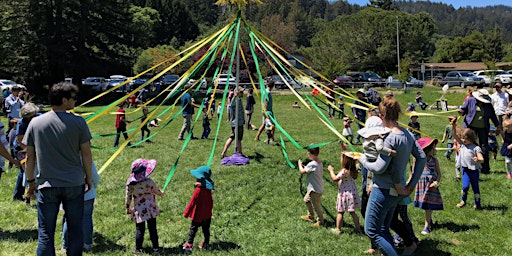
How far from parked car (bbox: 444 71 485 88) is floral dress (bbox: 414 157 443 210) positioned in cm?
3008

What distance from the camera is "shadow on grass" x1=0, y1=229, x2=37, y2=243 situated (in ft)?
17.0

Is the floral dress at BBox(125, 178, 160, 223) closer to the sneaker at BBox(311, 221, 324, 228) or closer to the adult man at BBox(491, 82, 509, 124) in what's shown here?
the sneaker at BBox(311, 221, 324, 228)

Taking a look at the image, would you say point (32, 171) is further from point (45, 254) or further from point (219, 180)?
point (219, 180)

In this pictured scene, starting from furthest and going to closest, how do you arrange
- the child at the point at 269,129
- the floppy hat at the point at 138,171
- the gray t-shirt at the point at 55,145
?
the child at the point at 269,129 < the floppy hat at the point at 138,171 < the gray t-shirt at the point at 55,145

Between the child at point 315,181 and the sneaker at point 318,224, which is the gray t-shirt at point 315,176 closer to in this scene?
the child at point 315,181

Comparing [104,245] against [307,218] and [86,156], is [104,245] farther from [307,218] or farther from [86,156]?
[307,218]

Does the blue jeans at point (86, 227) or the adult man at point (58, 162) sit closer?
the adult man at point (58, 162)

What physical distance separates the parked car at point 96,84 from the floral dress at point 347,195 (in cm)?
3330

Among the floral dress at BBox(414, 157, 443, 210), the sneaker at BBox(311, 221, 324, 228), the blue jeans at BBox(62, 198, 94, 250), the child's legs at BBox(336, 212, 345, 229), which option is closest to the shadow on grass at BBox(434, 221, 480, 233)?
the floral dress at BBox(414, 157, 443, 210)

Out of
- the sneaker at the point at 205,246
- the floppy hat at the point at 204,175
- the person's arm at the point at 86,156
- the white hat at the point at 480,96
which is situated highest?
the person's arm at the point at 86,156

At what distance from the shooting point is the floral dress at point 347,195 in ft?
17.4

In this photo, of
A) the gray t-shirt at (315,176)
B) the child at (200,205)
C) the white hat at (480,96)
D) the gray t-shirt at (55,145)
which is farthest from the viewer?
the white hat at (480,96)

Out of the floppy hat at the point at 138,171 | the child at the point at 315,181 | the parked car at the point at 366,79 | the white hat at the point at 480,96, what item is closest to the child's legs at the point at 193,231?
the floppy hat at the point at 138,171

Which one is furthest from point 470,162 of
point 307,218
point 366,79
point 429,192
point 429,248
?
point 366,79
